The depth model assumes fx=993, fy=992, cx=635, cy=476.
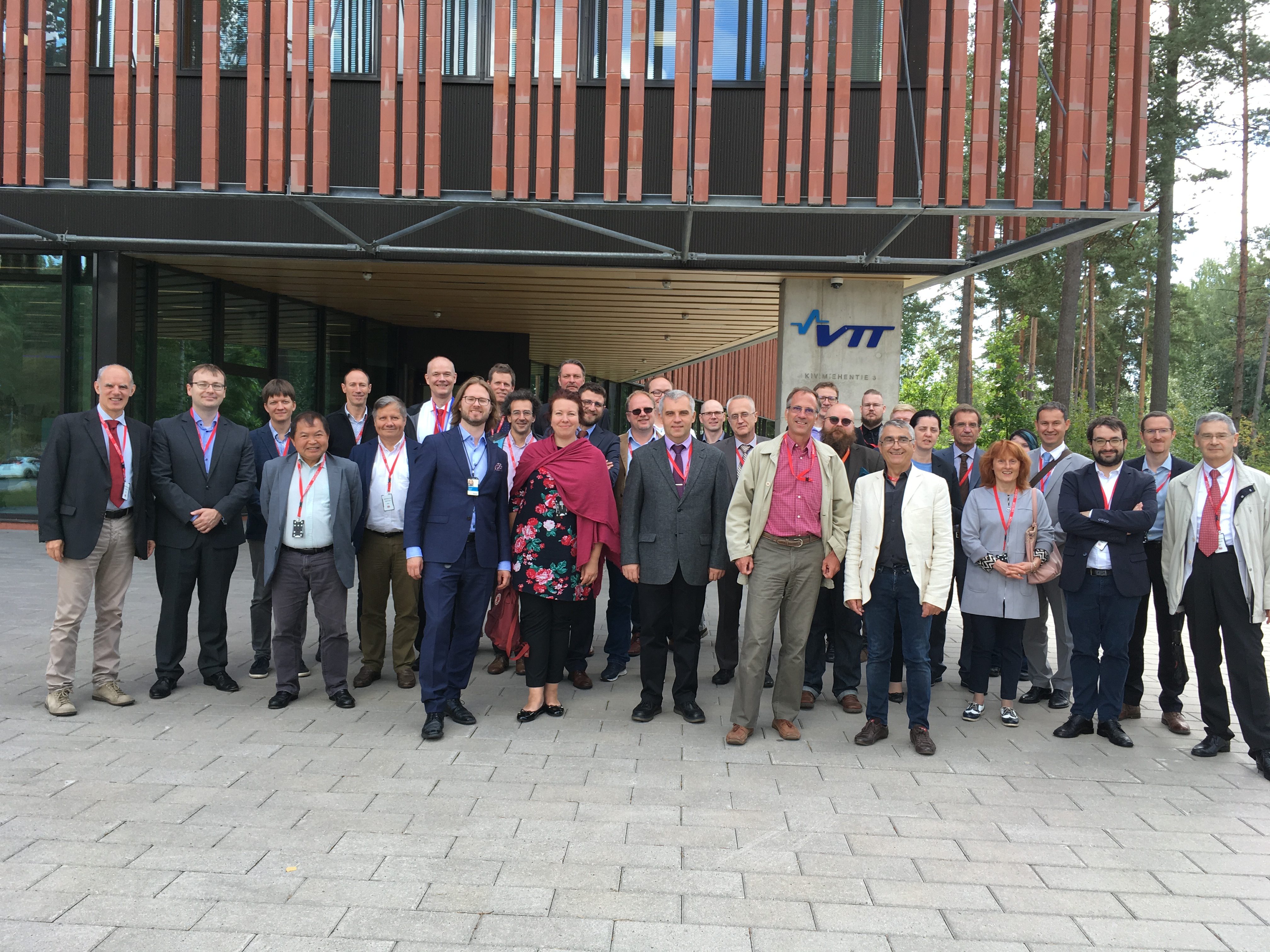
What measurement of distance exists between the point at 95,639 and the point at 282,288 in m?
9.46

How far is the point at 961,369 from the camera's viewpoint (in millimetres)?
33125

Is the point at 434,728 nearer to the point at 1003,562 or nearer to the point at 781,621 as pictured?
the point at 781,621

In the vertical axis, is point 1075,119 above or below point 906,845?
above

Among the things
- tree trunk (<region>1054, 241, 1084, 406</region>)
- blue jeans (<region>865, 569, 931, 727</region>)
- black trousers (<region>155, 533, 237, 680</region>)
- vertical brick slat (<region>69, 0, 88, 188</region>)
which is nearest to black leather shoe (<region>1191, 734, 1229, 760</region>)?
blue jeans (<region>865, 569, 931, 727</region>)

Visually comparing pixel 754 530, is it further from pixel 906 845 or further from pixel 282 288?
pixel 282 288

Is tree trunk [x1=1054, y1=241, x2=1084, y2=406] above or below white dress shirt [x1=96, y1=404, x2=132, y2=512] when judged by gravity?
above

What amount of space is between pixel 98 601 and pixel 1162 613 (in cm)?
630

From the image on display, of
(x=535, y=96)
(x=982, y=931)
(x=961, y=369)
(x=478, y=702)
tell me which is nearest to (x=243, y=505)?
(x=478, y=702)

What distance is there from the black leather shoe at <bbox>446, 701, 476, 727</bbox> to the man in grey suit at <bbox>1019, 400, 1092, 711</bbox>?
3.51m

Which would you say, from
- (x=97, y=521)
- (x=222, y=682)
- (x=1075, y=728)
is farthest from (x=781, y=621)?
(x=97, y=521)

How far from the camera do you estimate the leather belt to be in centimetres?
543

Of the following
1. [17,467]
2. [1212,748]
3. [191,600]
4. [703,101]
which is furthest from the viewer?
[17,467]

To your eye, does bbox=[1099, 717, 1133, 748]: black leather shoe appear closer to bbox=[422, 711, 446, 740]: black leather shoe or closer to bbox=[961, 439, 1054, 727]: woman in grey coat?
bbox=[961, 439, 1054, 727]: woman in grey coat

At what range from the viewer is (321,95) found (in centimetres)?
828
